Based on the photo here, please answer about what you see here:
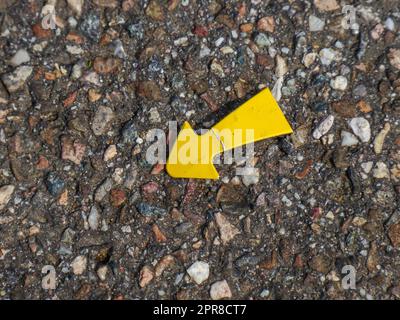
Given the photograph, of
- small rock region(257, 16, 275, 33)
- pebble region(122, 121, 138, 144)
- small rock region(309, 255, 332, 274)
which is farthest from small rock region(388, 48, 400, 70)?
pebble region(122, 121, 138, 144)

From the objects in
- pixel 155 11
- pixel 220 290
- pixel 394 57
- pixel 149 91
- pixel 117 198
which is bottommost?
pixel 220 290

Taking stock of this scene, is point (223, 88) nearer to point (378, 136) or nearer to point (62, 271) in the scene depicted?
point (378, 136)

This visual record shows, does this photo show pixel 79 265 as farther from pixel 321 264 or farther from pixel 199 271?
pixel 321 264

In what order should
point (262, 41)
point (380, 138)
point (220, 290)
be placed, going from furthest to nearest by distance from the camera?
point (262, 41) < point (380, 138) < point (220, 290)

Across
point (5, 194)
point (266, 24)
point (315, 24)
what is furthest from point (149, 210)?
point (315, 24)

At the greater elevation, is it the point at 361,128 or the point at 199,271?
the point at 361,128

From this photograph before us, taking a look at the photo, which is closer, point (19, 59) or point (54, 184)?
point (54, 184)

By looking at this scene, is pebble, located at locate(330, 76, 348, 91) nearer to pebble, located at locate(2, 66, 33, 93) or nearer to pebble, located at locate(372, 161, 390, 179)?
pebble, located at locate(372, 161, 390, 179)

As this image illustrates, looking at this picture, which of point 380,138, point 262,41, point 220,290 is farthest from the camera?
point 262,41

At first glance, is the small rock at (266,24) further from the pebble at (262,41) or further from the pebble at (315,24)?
the pebble at (315,24)
